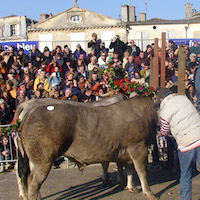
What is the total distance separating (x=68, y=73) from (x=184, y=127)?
790cm

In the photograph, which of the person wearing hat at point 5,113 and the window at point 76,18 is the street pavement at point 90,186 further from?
the window at point 76,18

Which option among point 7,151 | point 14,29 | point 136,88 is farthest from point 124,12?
point 136,88

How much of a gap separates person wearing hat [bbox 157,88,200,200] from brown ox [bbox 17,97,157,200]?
82 centimetres

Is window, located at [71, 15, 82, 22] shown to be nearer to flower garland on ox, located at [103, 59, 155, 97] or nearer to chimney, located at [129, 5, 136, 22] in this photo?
chimney, located at [129, 5, 136, 22]

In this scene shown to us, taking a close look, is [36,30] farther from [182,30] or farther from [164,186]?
[164,186]

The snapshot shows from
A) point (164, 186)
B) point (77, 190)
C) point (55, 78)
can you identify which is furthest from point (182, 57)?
point (55, 78)

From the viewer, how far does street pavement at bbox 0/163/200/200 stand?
318 inches

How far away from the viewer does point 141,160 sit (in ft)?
24.5

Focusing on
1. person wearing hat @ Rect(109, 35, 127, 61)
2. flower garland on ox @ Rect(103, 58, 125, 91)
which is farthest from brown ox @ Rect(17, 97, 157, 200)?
person wearing hat @ Rect(109, 35, 127, 61)

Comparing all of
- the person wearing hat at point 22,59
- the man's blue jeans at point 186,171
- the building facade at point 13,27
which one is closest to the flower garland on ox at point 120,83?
the man's blue jeans at point 186,171

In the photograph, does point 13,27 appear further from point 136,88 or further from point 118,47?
point 136,88

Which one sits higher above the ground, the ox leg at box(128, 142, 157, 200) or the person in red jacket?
the person in red jacket

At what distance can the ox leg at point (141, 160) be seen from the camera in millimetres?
7410

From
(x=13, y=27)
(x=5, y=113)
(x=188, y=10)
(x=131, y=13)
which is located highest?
(x=188, y=10)
